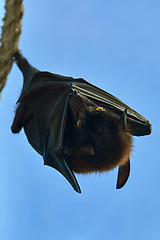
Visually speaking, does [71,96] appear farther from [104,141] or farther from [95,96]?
[104,141]

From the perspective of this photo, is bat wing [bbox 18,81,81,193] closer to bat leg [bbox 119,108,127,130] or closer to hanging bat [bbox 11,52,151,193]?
hanging bat [bbox 11,52,151,193]

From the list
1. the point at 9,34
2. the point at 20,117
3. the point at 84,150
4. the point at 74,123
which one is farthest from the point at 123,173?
the point at 9,34

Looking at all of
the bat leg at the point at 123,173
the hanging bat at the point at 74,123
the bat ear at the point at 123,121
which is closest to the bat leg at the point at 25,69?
the hanging bat at the point at 74,123

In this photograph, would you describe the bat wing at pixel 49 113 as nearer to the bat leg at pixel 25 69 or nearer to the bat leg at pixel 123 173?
the bat leg at pixel 25 69

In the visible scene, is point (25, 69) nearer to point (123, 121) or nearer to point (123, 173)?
point (123, 121)

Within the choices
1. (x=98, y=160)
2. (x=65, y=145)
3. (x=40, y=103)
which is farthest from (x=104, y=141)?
(x=40, y=103)

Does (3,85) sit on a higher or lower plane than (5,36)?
lower
